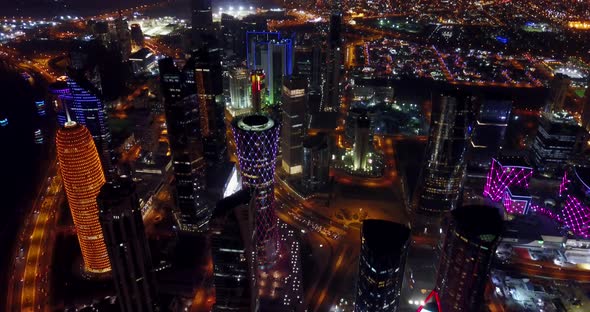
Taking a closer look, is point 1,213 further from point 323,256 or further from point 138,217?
point 323,256

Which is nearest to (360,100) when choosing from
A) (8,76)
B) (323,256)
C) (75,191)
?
(323,256)

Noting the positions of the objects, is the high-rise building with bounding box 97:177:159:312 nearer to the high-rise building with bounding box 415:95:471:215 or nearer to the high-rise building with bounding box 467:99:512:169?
the high-rise building with bounding box 415:95:471:215

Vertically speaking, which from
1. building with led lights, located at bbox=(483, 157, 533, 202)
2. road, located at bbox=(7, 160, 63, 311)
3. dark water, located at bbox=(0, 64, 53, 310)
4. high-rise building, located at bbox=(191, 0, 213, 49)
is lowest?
road, located at bbox=(7, 160, 63, 311)

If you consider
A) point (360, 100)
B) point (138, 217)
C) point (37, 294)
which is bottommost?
point (37, 294)

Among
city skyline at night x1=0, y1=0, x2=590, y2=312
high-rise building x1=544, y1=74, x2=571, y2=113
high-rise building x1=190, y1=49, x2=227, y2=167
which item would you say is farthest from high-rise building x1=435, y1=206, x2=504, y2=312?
high-rise building x1=544, y1=74, x2=571, y2=113

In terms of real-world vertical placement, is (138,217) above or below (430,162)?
above

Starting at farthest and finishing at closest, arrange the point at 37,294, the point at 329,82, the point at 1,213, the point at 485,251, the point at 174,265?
the point at 329,82 → the point at 1,213 → the point at 174,265 → the point at 37,294 → the point at 485,251
